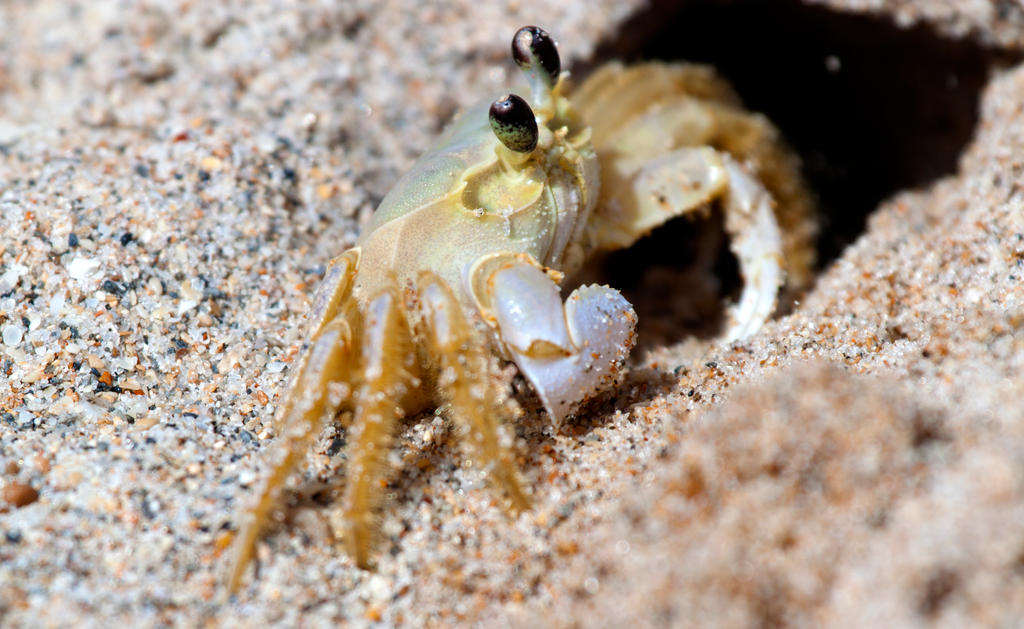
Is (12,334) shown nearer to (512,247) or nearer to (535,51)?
(512,247)

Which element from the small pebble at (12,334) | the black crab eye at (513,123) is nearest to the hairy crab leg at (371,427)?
the black crab eye at (513,123)

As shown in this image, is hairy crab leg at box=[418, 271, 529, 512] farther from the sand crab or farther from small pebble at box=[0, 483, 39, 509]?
small pebble at box=[0, 483, 39, 509]

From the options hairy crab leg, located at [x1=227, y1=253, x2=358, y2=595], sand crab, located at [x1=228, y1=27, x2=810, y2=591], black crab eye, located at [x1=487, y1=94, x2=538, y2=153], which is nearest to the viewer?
hairy crab leg, located at [x1=227, y1=253, x2=358, y2=595]

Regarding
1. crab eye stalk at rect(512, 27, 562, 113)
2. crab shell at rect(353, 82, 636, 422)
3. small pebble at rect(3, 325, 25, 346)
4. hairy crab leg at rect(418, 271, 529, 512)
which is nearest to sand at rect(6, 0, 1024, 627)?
small pebble at rect(3, 325, 25, 346)

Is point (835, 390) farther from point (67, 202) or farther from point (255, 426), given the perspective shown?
point (67, 202)

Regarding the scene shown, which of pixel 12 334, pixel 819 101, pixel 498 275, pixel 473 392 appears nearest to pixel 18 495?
pixel 12 334
